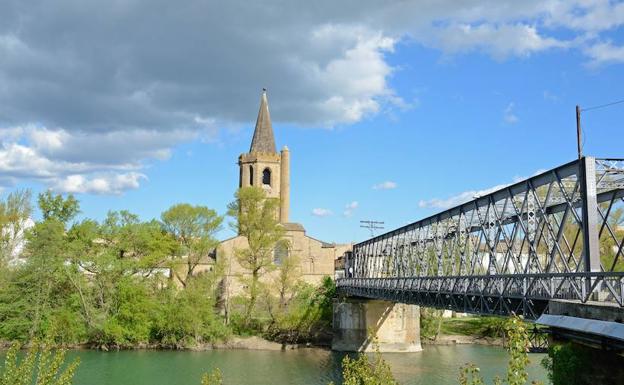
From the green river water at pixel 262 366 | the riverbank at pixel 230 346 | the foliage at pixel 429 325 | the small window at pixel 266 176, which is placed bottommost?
the green river water at pixel 262 366

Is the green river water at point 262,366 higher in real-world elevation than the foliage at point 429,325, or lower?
lower

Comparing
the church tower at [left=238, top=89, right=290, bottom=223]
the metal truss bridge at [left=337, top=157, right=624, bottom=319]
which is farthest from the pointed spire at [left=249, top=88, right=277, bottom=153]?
the metal truss bridge at [left=337, top=157, right=624, bottom=319]

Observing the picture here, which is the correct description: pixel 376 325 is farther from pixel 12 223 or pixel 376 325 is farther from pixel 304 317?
pixel 12 223

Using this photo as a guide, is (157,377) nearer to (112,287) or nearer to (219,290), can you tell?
(112,287)

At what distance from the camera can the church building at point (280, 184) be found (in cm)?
6975

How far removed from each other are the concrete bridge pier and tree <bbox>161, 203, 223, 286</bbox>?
542 inches

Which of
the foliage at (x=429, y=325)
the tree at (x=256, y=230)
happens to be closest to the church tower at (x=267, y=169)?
the tree at (x=256, y=230)

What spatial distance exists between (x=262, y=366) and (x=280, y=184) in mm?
43401

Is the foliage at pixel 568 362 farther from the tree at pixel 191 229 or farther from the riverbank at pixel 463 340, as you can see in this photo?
the tree at pixel 191 229

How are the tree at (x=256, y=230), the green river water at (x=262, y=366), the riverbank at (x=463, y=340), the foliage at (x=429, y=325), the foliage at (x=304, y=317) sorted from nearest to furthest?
the green river water at (x=262, y=366)
the foliage at (x=304, y=317)
the riverbank at (x=463, y=340)
the foliage at (x=429, y=325)
the tree at (x=256, y=230)

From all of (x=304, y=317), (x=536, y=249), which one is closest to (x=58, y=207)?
(x=304, y=317)

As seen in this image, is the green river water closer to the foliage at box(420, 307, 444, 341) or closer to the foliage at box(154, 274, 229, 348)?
the foliage at box(154, 274, 229, 348)

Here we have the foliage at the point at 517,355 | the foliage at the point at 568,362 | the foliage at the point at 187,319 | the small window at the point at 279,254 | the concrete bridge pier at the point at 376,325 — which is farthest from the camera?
the small window at the point at 279,254

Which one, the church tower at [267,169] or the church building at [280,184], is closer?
the church building at [280,184]
